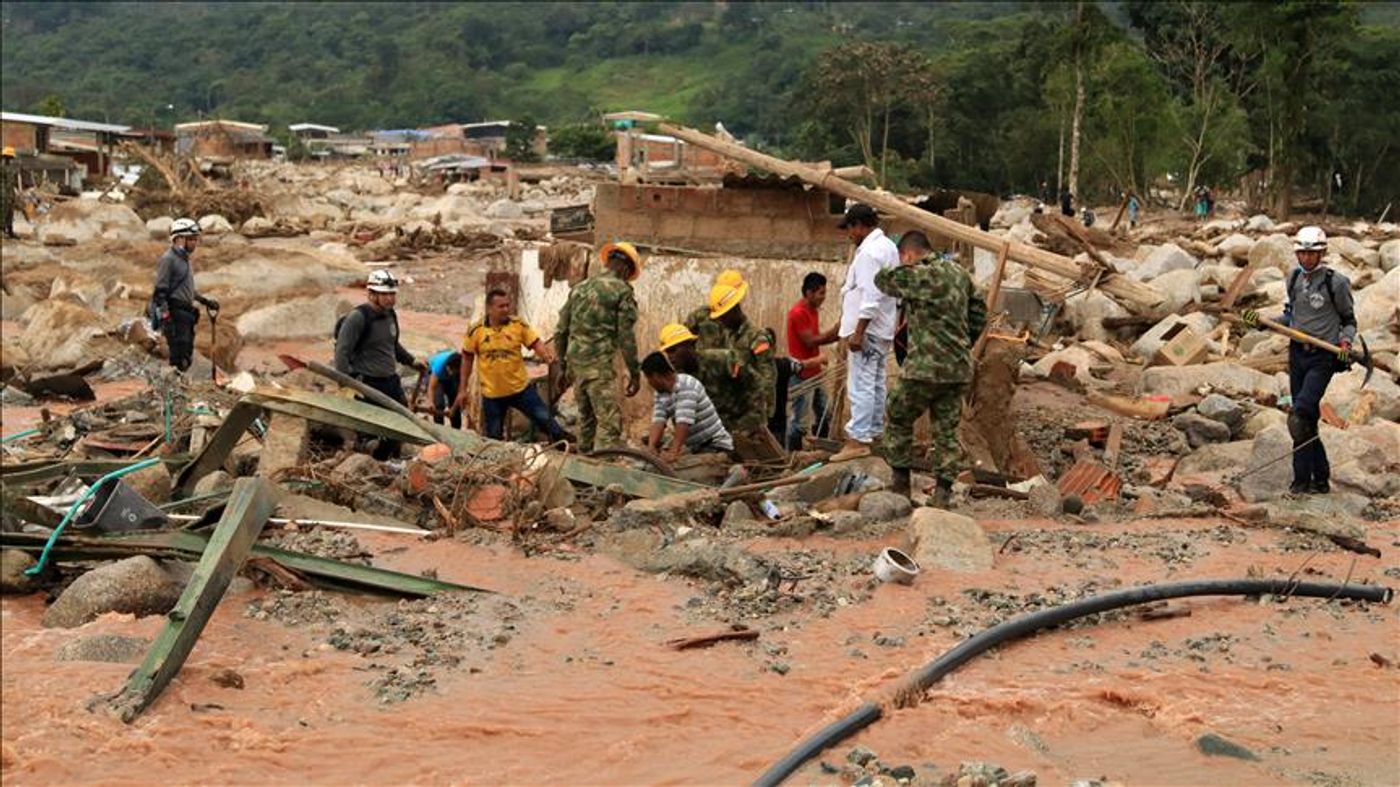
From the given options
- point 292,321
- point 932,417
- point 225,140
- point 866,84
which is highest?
point 866,84

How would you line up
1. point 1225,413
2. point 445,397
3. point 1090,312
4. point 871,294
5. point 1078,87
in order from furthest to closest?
point 1078,87 → point 1090,312 → point 1225,413 → point 445,397 → point 871,294

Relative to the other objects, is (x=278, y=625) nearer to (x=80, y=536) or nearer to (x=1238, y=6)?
(x=80, y=536)

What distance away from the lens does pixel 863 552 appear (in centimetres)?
793

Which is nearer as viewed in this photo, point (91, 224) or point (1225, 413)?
point (1225, 413)

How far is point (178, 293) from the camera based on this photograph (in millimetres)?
12180

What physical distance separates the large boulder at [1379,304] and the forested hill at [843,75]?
74.9 feet

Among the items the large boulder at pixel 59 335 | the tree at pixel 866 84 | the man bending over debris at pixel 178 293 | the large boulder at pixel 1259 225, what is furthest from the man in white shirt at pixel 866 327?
the tree at pixel 866 84

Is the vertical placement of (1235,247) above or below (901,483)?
above

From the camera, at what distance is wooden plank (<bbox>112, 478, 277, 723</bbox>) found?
18.7ft

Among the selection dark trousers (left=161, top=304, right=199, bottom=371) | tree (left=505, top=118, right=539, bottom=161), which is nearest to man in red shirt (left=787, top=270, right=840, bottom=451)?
dark trousers (left=161, top=304, right=199, bottom=371)

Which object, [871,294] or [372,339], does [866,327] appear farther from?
[372,339]

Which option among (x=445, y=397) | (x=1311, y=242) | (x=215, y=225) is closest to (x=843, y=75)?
(x=215, y=225)

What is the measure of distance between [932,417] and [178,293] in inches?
255

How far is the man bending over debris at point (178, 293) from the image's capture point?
12.0 metres
